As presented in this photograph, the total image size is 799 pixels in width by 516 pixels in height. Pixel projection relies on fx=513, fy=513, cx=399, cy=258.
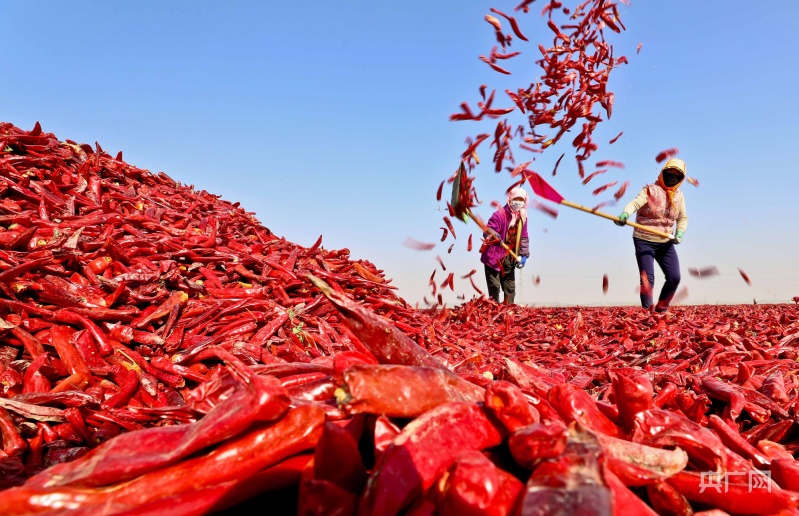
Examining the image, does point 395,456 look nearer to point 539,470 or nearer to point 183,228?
point 539,470

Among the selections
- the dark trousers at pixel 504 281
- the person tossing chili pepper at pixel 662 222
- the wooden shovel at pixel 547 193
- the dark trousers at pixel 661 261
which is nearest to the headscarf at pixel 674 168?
the person tossing chili pepper at pixel 662 222

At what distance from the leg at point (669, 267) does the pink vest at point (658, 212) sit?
0.37 meters

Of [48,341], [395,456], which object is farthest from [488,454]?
[48,341]

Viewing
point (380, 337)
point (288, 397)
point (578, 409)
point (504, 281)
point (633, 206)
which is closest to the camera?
point (288, 397)

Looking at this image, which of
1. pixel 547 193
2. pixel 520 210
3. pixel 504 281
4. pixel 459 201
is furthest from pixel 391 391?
pixel 504 281

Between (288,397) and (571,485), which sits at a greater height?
(288,397)

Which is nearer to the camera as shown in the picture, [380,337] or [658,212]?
[380,337]

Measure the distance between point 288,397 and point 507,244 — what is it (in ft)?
36.9

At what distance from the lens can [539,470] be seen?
1.21 metres

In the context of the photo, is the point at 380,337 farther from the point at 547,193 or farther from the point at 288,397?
the point at 547,193

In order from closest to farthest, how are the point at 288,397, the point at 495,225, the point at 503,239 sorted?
the point at 288,397 < the point at 503,239 < the point at 495,225

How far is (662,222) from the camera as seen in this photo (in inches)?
412

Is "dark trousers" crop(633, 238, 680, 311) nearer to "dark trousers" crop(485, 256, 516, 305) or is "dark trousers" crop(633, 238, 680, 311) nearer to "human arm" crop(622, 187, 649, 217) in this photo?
"human arm" crop(622, 187, 649, 217)

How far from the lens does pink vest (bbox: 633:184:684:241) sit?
34.0 feet
